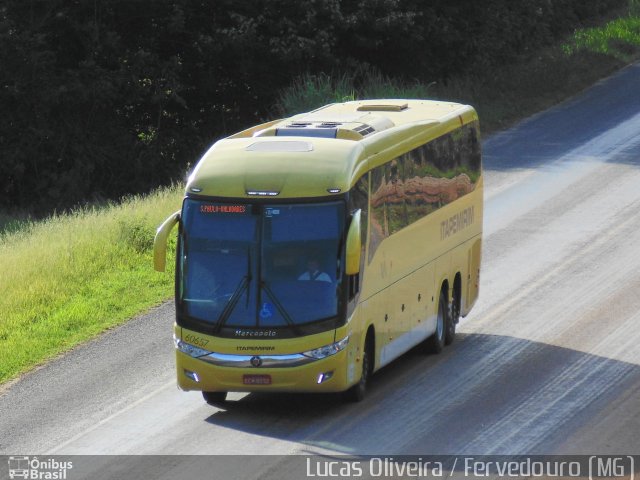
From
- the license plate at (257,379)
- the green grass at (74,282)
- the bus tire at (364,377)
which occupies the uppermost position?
the license plate at (257,379)

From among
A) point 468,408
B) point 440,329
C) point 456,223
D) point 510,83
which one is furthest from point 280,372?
point 510,83

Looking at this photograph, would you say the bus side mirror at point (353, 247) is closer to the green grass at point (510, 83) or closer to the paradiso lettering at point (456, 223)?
the paradiso lettering at point (456, 223)

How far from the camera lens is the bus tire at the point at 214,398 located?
16.2 meters

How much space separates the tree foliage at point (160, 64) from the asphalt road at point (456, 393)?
48.3 feet

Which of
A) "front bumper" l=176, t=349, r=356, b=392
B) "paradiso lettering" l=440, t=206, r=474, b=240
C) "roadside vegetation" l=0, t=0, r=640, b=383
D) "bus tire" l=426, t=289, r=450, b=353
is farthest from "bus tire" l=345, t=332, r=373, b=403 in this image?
"roadside vegetation" l=0, t=0, r=640, b=383

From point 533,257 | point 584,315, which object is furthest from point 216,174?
point 533,257

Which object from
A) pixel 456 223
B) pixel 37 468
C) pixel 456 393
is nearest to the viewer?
pixel 37 468

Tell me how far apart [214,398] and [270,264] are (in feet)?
6.19

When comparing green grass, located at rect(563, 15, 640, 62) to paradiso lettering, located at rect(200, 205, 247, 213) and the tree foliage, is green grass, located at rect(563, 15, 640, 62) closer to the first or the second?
the tree foliage

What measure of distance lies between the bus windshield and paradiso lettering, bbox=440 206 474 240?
12.1 feet

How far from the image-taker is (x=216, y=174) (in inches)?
616

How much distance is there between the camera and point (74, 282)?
22.2m

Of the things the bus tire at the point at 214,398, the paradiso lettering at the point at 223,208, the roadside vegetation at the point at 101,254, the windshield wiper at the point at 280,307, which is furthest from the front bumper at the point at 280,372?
the roadside vegetation at the point at 101,254

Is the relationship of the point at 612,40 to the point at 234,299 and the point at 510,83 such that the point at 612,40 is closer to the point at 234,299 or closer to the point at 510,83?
the point at 510,83
